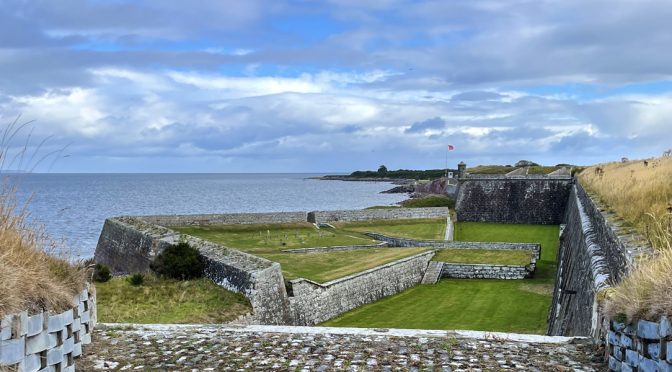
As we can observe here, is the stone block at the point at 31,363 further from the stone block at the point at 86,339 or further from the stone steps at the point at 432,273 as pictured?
the stone steps at the point at 432,273

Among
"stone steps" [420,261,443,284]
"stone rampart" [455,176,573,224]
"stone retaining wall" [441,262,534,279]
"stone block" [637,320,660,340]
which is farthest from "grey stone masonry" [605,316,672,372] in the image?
"stone rampart" [455,176,573,224]

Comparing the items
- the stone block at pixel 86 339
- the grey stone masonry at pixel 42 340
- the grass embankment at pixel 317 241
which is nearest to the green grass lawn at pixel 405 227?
the grass embankment at pixel 317 241

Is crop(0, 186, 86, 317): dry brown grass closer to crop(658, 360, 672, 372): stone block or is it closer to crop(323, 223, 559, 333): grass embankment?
crop(658, 360, 672, 372): stone block

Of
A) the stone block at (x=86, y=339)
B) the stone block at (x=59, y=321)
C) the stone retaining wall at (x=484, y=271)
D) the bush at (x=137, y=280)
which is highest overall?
the stone block at (x=59, y=321)

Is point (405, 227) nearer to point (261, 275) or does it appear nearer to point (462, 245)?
point (462, 245)

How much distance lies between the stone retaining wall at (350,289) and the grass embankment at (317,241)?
0.58 meters

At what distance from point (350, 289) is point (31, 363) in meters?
19.3

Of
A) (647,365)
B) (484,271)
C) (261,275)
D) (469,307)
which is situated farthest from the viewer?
(484,271)

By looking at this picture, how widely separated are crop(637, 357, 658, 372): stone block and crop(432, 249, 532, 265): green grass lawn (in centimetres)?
2666

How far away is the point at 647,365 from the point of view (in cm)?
594

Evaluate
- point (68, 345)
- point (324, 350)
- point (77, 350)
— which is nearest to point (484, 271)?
point (324, 350)

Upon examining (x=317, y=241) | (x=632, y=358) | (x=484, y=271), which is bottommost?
(x=484, y=271)

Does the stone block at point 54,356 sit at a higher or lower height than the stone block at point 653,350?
lower

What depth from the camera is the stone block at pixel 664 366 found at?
5474 millimetres
